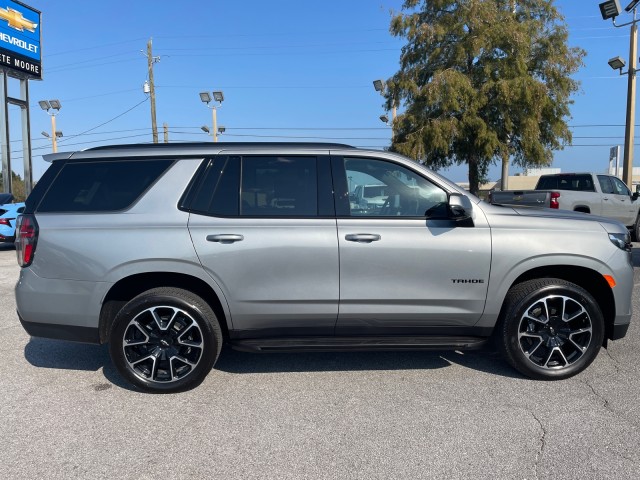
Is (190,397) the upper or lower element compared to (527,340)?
lower

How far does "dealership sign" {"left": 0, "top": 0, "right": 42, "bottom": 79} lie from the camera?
18.8 metres

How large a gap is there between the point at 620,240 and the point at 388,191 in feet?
6.28

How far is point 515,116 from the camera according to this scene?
2059 centimetres

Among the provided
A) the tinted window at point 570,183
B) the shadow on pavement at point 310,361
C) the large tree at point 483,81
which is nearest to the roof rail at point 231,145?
the shadow on pavement at point 310,361

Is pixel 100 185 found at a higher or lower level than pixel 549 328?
higher

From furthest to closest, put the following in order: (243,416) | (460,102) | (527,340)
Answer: (460,102) → (527,340) → (243,416)

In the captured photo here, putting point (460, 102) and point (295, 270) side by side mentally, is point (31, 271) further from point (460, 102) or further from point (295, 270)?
point (460, 102)

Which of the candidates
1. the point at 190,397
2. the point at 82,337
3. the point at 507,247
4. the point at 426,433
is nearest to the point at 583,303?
the point at 507,247

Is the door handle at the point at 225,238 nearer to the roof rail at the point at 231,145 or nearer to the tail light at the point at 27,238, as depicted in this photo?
the roof rail at the point at 231,145

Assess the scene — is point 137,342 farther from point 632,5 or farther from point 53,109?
point 53,109

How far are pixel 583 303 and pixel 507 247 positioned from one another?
781mm

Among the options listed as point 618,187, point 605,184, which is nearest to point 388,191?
point 605,184

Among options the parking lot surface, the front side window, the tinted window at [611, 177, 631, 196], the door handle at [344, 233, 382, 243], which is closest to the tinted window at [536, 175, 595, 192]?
the tinted window at [611, 177, 631, 196]

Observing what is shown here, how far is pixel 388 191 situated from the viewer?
4199mm
